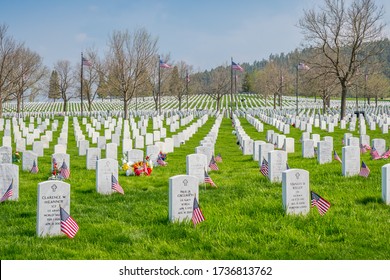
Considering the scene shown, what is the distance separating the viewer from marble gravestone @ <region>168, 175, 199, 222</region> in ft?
24.7

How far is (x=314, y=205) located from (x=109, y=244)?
11.4 feet

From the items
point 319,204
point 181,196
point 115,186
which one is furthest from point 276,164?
point 181,196

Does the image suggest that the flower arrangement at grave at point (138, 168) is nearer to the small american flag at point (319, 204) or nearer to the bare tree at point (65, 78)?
the small american flag at point (319, 204)

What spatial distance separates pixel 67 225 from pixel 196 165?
4626 millimetres

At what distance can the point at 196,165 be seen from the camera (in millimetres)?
10992

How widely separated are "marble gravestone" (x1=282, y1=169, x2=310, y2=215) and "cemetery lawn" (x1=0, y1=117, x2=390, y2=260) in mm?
166

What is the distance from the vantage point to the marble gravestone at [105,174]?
10281mm

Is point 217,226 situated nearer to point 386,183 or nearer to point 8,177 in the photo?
point 386,183

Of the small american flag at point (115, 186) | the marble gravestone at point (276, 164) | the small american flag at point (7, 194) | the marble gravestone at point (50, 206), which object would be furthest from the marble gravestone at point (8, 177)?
the marble gravestone at point (276, 164)

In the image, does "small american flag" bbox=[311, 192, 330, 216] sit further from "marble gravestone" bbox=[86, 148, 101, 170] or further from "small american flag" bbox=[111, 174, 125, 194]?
"marble gravestone" bbox=[86, 148, 101, 170]

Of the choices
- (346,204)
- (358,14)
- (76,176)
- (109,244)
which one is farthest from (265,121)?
(109,244)

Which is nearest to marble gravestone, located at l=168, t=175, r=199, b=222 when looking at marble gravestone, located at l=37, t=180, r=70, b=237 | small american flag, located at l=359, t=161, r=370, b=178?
marble gravestone, located at l=37, t=180, r=70, b=237

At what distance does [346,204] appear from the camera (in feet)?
28.2

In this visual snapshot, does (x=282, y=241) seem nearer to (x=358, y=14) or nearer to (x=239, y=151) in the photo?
(x=239, y=151)
